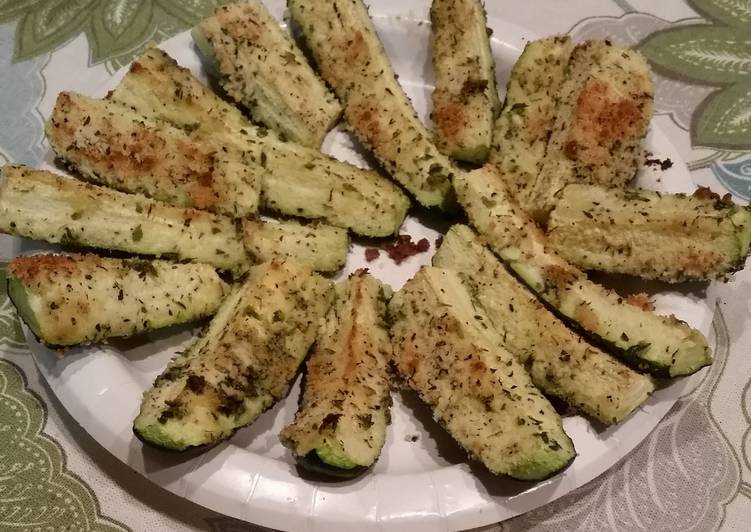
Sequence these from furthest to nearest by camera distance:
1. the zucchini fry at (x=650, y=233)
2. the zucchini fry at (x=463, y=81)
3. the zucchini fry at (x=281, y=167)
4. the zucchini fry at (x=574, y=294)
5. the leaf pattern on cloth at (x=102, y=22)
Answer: the leaf pattern on cloth at (x=102, y=22) < the zucchini fry at (x=463, y=81) < the zucchini fry at (x=281, y=167) < the zucchini fry at (x=650, y=233) < the zucchini fry at (x=574, y=294)

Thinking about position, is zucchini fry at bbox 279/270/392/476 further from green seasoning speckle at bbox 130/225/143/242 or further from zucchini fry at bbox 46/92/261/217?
green seasoning speckle at bbox 130/225/143/242

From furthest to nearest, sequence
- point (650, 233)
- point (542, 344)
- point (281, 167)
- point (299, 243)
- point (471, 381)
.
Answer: point (281, 167) → point (299, 243) → point (650, 233) → point (542, 344) → point (471, 381)

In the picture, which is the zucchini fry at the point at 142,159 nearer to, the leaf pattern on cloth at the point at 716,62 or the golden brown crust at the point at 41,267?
the golden brown crust at the point at 41,267

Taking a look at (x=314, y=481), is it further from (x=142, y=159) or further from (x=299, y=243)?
(x=142, y=159)

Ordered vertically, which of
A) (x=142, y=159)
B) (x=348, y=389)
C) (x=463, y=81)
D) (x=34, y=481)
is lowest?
(x=34, y=481)

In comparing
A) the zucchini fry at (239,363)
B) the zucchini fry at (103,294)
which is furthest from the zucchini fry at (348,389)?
the zucchini fry at (103,294)

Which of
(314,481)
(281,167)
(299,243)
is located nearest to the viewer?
(314,481)

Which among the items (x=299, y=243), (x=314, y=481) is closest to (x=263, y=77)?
(x=299, y=243)

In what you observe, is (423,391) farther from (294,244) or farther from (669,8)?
(669,8)
